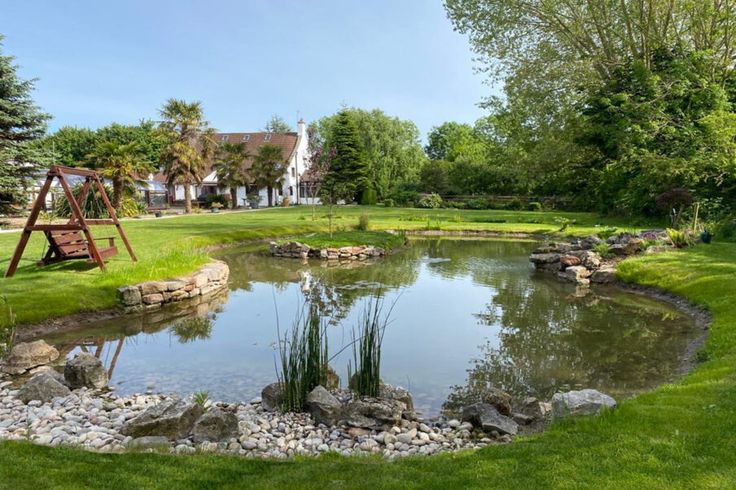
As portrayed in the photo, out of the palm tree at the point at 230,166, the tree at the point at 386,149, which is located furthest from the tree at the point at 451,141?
the palm tree at the point at 230,166

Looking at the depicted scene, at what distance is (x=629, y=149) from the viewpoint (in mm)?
15914

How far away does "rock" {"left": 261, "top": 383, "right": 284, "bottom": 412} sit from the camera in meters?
5.04

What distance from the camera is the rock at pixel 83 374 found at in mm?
5625

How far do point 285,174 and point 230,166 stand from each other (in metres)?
7.66

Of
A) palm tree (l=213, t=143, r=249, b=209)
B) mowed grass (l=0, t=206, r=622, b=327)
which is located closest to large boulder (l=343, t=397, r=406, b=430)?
mowed grass (l=0, t=206, r=622, b=327)

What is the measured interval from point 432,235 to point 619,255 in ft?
37.5

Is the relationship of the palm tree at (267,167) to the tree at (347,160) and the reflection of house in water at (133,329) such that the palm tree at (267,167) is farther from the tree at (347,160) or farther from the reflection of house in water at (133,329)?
the reflection of house in water at (133,329)

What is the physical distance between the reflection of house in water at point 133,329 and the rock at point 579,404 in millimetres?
5124

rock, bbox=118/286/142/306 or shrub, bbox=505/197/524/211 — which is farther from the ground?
A: shrub, bbox=505/197/524/211

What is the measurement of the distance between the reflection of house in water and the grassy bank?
3.42 meters

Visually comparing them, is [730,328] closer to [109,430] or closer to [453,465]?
[453,465]

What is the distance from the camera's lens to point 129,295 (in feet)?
29.6

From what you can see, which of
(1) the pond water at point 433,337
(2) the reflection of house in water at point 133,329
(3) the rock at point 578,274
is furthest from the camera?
(3) the rock at point 578,274

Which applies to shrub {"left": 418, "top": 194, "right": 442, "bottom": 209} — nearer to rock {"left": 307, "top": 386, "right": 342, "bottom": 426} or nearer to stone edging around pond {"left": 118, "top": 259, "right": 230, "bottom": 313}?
stone edging around pond {"left": 118, "top": 259, "right": 230, "bottom": 313}
